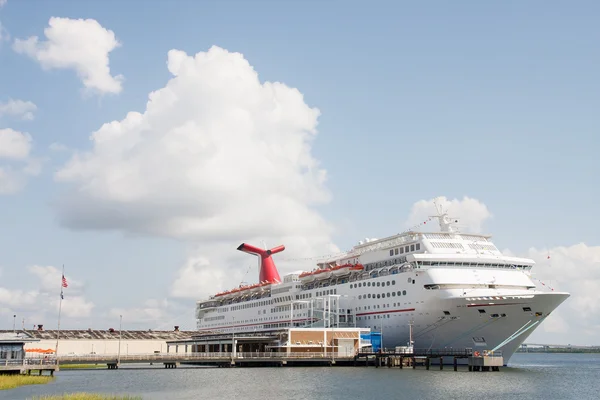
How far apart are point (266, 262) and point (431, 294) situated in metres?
50.0

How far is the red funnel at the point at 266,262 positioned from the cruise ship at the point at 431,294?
67.9 ft

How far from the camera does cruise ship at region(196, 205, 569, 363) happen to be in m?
56.8

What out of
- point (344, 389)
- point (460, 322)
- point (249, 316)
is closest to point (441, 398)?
point (344, 389)

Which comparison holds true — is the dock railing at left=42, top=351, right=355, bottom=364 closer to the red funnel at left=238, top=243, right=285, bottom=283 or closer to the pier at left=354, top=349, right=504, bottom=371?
the pier at left=354, top=349, right=504, bottom=371

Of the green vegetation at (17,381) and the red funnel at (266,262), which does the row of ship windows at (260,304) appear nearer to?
the red funnel at (266,262)

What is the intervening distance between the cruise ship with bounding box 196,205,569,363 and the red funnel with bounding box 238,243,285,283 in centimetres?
2069

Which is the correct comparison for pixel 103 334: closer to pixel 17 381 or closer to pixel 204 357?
pixel 204 357

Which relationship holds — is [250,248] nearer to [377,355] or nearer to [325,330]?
[325,330]

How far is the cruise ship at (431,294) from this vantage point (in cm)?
5678

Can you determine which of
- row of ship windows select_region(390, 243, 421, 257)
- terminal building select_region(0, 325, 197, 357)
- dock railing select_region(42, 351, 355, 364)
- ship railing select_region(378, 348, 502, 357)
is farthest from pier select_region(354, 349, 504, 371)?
terminal building select_region(0, 325, 197, 357)

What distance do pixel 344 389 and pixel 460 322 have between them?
1817 centimetres

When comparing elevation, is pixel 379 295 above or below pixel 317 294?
below

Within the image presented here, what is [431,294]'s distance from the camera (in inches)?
Result: 2350

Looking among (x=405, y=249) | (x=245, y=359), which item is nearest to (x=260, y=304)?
(x=245, y=359)
